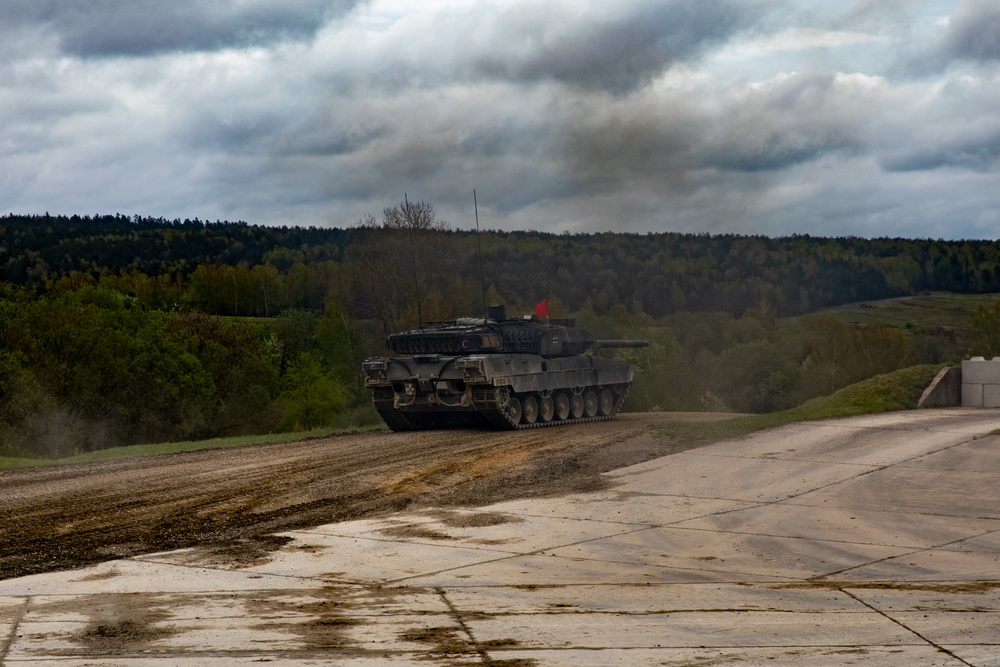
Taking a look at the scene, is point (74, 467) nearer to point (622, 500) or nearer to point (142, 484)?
point (142, 484)

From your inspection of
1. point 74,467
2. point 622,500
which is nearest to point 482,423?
point 74,467

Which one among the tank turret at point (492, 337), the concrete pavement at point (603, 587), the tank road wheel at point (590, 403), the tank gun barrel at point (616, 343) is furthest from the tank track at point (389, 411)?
the concrete pavement at point (603, 587)

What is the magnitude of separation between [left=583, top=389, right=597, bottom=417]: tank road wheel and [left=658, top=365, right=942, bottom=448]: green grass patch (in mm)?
5065

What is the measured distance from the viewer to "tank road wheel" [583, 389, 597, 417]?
26.5 meters

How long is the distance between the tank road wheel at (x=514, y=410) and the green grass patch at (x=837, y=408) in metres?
3.62

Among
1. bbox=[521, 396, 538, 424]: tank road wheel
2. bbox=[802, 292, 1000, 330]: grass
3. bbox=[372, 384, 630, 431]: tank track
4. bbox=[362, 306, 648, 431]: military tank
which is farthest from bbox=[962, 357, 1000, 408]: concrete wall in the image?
bbox=[802, 292, 1000, 330]: grass

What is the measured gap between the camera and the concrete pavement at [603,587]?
757 centimetres

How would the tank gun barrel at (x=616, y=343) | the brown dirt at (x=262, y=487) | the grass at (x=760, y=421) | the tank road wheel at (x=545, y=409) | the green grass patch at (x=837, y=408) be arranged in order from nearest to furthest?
the brown dirt at (x=262, y=487)
the green grass patch at (x=837, y=408)
the grass at (x=760, y=421)
the tank road wheel at (x=545, y=409)
the tank gun barrel at (x=616, y=343)

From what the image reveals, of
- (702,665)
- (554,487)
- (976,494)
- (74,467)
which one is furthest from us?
(74,467)

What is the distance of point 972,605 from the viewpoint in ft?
29.3

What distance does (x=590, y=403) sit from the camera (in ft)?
87.6

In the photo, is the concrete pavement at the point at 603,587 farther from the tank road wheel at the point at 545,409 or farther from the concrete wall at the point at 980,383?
the tank road wheel at the point at 545,409

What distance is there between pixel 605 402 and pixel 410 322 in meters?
24.4

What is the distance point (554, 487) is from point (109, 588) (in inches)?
269
